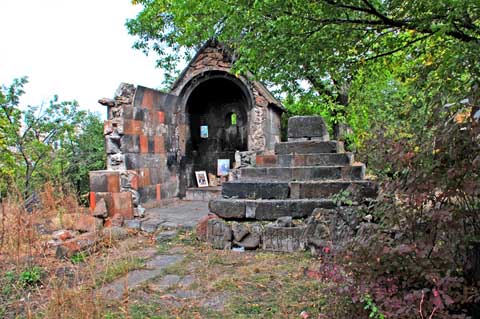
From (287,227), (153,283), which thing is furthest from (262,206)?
(153,283)

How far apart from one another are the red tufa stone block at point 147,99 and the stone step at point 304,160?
3.38m

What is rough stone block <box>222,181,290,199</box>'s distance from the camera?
6.13 meters

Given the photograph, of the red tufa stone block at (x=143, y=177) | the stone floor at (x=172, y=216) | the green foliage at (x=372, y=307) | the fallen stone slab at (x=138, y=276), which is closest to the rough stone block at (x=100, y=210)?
the stone floor at (x=172, y=216)

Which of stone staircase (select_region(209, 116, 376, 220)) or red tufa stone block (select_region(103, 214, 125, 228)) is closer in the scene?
stone staircase (select_region(209, 116, 376, 220))

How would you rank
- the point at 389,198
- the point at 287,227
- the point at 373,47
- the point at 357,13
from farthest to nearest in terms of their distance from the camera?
the point at 287,227 < the point at 373,47 < the point at 357,13 < the point at 389,198

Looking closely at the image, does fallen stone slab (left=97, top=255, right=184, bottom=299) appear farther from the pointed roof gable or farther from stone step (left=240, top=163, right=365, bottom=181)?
the pointed roof gable

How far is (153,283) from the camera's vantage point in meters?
4.17

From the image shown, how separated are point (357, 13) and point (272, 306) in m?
3.49

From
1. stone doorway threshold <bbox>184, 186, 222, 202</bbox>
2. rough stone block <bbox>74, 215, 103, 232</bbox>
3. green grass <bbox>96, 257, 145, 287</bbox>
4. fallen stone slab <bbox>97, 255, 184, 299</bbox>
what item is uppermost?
stone doorway threshold <bbox>184, 186, 222, 202</bbox>

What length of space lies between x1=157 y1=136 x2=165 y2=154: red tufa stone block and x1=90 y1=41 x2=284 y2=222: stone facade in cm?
3

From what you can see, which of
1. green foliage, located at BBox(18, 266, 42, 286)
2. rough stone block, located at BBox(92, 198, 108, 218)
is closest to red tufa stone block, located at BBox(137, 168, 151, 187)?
rough stone block, located at BBox(92, 198, 108, 218)

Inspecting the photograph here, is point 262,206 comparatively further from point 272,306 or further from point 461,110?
point 461,110

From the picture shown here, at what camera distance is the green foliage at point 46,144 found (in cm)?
1025

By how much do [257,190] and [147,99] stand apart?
4319 mm
